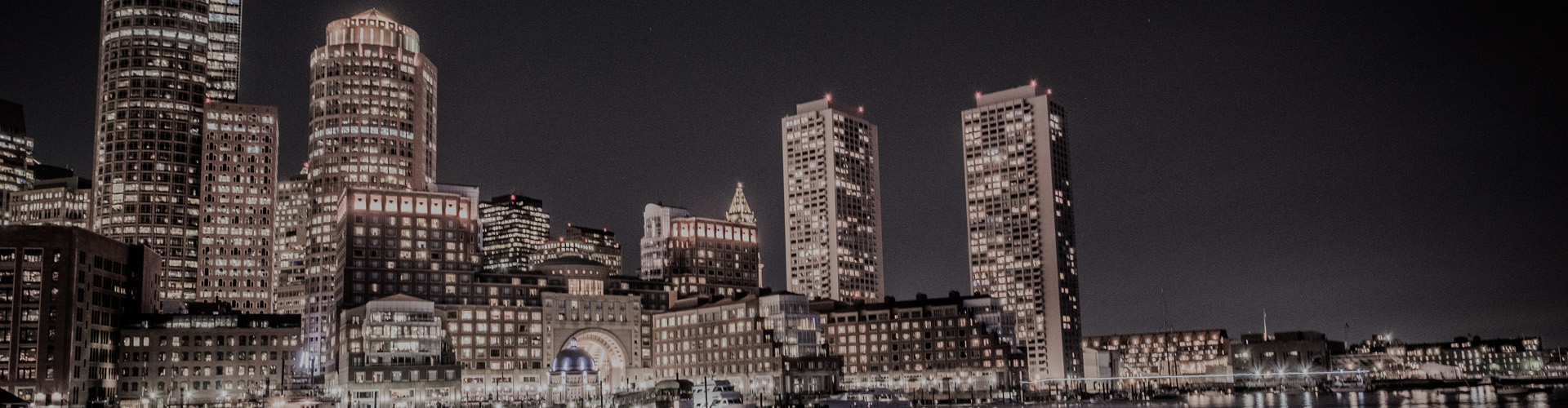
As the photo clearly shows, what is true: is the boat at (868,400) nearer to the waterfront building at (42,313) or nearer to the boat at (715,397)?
the boat at (715,397)

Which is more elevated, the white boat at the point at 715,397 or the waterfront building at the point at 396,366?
the waterfront building at the point at 396,366

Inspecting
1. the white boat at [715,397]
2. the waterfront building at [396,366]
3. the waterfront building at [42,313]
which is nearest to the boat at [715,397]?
the white boat at [715,397]

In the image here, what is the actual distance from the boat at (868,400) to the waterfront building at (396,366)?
59.2 m

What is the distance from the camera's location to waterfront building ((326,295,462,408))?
7451 inches

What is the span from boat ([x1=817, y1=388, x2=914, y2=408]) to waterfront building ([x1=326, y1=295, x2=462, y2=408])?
5923 cm

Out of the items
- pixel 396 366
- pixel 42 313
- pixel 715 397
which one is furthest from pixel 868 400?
pixel 42 313

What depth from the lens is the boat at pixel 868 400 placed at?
550ft

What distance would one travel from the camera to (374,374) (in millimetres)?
190375

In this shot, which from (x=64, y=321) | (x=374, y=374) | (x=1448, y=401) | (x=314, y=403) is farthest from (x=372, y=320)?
(x=1448, y=401)

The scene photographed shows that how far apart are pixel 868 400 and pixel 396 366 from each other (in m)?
72.2

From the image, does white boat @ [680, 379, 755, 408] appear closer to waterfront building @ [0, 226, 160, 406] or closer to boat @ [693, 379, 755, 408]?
boat @ [693, 379, 755, 408]

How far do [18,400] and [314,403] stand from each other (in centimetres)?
6619

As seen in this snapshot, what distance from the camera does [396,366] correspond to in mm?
193250

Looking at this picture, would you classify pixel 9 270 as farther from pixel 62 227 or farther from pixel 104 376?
pixel 104 376
